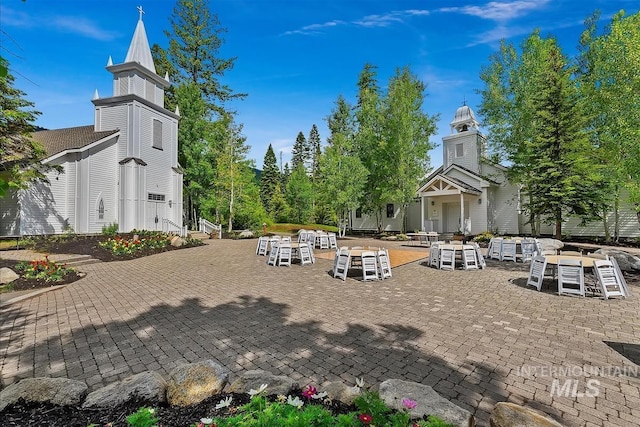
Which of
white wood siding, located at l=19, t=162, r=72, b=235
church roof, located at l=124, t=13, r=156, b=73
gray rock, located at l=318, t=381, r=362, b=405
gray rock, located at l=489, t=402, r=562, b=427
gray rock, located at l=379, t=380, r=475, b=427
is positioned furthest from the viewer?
church roof, located at l=124, t=13, r=156, b=73

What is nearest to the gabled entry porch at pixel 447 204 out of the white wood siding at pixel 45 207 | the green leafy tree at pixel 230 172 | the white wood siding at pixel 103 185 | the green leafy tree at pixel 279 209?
the green leafy tree at pixel 230 172

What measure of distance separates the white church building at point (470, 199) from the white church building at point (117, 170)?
18706 mm

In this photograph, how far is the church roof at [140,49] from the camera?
1923cm

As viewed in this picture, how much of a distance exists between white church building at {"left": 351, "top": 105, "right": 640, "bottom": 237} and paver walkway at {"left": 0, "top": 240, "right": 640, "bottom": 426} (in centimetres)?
1447

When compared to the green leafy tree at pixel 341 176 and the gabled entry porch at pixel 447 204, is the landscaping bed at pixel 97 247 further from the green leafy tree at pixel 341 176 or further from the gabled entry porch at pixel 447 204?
the gabled entry porch at pixel 447 204

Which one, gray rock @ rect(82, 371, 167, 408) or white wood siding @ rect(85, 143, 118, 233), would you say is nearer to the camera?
gray rock @ rect(82, 371, 167, 408)

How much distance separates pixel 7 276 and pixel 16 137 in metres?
8.50

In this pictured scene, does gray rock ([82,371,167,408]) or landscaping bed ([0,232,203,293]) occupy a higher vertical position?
landscaping bed ([0,232,203,293])

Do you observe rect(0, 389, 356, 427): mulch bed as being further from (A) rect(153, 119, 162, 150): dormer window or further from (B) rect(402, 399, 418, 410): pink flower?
(A) rect(153, 119, 162, 150): dormer window

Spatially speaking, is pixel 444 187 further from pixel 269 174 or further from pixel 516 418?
pixel 269 174

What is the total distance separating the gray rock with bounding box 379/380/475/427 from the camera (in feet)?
7.16

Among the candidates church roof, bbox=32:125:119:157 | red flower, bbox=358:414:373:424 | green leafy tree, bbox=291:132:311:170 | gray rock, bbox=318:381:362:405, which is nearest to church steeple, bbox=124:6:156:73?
church roof, bbox=32:125:119:157

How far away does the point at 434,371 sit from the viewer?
330cm

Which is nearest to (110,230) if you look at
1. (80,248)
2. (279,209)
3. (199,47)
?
(80,248)
